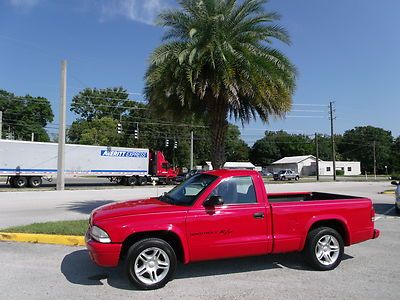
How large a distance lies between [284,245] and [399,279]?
176cm

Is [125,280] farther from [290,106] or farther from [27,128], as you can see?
[27,128]

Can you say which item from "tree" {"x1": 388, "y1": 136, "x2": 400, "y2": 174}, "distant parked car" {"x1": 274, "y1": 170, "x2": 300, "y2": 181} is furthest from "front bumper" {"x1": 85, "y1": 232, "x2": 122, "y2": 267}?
"tree" {"x1": 388, "y1": 136, "x2": 400, "y2": 174}

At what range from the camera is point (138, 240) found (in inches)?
236

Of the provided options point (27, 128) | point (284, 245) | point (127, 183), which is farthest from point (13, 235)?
point (27, 128)

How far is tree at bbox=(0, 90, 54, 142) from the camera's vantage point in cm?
9325

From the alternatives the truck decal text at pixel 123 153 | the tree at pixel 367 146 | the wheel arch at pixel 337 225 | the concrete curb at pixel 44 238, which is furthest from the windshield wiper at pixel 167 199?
the tree at pixel 367 146

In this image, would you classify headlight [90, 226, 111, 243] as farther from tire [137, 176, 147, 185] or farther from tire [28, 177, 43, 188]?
tire [137, 176, 147, 185]

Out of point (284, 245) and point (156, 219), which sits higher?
point (156, 219)

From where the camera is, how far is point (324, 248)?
22.5ft

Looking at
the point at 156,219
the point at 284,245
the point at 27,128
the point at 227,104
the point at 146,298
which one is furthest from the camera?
the point at 27,128

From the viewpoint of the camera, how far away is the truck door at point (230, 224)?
6.08 meters

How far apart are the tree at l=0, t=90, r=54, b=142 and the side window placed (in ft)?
305

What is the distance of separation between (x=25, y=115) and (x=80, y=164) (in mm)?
64731

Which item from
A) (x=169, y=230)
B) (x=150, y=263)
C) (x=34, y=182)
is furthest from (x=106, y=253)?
(x=34, y=182)
